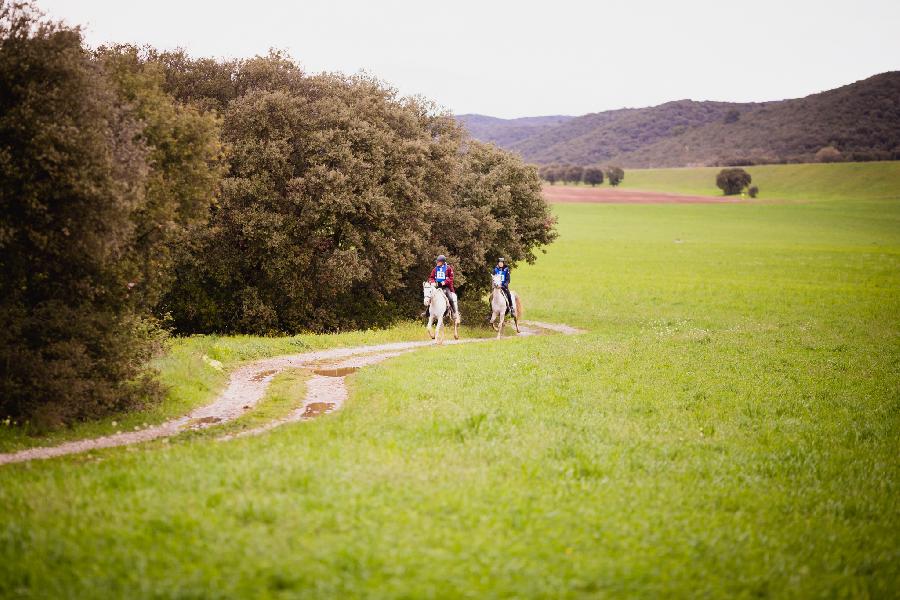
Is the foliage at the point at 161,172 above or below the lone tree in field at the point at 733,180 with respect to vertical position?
below

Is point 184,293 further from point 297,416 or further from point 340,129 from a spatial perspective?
point 297,416

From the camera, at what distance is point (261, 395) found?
62.8ft

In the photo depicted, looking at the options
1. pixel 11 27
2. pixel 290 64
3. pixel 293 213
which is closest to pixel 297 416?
pixel 11 27

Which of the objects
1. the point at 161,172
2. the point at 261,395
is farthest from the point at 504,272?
the point at 161,172

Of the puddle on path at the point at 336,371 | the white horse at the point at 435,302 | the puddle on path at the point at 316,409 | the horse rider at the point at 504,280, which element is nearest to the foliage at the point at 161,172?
the puddle on path at the point at 316,409

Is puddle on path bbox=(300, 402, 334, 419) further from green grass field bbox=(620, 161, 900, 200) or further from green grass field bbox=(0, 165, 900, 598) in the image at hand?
green grass field bbox=(620, 161, 900, 200)

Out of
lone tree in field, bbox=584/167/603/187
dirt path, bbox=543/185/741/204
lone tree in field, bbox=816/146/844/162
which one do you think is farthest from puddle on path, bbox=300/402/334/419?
lone tree in field, bbox=816/146/844/162

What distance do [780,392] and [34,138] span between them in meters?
20.2

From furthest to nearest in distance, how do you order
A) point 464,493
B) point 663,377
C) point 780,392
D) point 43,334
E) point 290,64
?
point 290,64 < point 663,377 < point 780,392 < point 43,334 < point 464,493

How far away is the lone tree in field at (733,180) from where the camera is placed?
159625mm

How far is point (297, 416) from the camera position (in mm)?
16609

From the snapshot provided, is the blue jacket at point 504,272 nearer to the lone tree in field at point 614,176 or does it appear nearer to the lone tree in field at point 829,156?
the lone tree in field at point 614,176

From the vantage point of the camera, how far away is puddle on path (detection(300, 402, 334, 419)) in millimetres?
16748

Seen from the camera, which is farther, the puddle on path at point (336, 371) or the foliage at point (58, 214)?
the puddle on path at point (336, 371)
